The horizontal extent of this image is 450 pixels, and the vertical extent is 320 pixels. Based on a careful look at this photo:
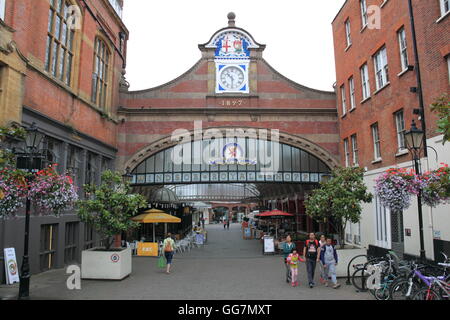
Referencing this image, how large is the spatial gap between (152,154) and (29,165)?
41.2 feet

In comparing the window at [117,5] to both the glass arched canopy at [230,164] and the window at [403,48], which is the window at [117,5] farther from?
the window at [403,48]

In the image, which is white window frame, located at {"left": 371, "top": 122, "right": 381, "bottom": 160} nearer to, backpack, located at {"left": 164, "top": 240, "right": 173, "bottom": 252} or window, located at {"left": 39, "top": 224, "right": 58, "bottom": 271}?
backpack, located at {"left": 164, "top": 240, "right": 173, "bottom": 252}

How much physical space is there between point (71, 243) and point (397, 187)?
14.3m

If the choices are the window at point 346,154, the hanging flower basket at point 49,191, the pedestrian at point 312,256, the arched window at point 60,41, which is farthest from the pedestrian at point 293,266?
the arched window at point 60,41

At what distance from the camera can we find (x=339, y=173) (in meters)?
13.2

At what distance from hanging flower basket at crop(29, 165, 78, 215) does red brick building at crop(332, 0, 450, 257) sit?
12.3m

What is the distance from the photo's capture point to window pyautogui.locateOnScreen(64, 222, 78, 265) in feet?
52.3

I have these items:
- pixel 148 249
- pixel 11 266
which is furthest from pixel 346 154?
pixel 11 266

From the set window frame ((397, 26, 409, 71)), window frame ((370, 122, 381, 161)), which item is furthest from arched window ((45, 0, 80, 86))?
window frame ((370, 122, 381, 161))

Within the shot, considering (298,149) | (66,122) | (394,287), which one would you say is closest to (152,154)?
(66,122)

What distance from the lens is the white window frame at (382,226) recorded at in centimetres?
1589

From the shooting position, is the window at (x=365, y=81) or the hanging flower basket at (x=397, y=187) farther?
the window at (x=365, y=81)

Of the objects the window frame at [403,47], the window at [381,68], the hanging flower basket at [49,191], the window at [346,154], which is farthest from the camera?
the window at [346,154]

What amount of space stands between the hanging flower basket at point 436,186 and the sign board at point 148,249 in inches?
562
